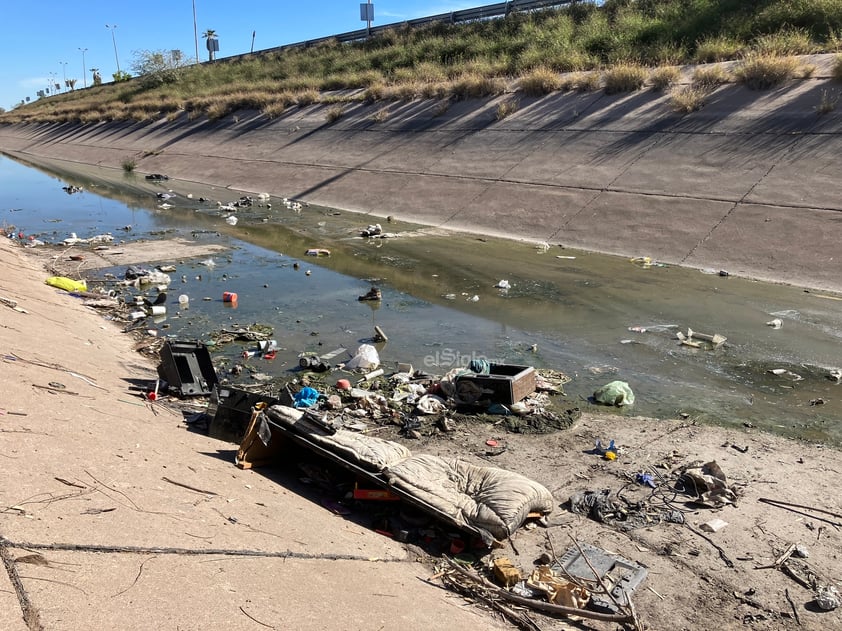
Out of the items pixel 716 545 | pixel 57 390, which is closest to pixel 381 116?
pixel 57 390

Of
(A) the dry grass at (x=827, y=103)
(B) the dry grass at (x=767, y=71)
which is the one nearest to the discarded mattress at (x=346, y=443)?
(A) the dry grass at (x=827, y=103)

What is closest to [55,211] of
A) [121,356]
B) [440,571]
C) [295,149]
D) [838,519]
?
[295,149]

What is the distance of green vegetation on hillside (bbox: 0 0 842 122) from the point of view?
20250 mm

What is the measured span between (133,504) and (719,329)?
8099 mm

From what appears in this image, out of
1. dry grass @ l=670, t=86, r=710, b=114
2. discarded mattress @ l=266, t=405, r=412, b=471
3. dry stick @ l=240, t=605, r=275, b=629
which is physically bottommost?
discarded mattress @ l=266, t=405, r=412, b=471

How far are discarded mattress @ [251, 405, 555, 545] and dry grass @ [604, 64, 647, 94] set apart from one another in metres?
17.5

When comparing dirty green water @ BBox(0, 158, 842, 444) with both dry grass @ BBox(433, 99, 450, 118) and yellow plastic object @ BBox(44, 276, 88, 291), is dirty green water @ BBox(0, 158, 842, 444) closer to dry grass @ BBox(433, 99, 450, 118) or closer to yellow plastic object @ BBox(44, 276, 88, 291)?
yellow plastic object @ BBox(44, 276, 88, 291)

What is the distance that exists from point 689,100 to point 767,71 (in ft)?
6.29

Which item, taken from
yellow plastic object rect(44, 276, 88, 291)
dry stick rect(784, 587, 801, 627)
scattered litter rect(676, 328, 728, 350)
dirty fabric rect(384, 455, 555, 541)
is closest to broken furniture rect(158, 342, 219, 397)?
dirty fabric rect(384, 455, 555, 541)

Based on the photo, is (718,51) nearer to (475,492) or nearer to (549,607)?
(475,492)

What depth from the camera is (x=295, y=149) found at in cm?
2778

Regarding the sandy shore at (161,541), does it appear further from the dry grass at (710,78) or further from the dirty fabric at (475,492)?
the dry grass at (710,78)

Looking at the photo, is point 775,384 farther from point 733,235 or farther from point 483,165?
point 483,165

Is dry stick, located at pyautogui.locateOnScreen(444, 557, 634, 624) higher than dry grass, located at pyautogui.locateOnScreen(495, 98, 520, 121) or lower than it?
lower
